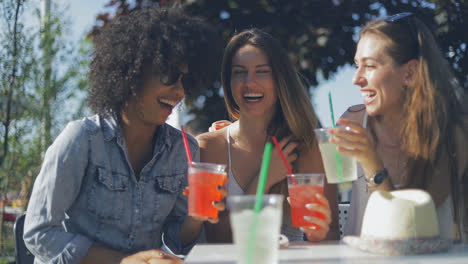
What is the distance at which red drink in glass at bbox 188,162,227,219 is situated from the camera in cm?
217

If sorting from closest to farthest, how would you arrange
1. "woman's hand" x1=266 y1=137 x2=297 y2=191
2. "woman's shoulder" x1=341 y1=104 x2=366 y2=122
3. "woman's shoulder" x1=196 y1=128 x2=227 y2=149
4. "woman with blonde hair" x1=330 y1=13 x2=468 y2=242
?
"woman with blonde hair" x1=330 y1=13 x2=468 y2=242
"woman's shoulder" x1=341 y1=104 x2=366 y2=122
"woman's hand" x1=266 y1=137 x2=297 y2=191
"woman's shoulder" x1=196 y1=128 x2=227 y2=149

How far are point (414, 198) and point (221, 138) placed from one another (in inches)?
68.3

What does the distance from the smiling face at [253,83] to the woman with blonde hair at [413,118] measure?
651 mm

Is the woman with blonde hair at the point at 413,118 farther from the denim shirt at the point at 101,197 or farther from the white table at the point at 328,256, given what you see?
the denim shirt at the point at 101,197

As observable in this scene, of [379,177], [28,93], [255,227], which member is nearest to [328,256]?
[255,227]

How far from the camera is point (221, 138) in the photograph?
11.2 ft

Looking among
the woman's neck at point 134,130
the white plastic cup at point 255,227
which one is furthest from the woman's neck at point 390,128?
the white plastic cup at point 255,227

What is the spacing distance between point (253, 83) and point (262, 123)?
355 millimetres

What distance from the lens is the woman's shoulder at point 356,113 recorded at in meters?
2.91

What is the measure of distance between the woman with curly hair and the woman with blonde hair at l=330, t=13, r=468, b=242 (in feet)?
2.96

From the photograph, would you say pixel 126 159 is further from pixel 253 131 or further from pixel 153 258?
pixel 253 131

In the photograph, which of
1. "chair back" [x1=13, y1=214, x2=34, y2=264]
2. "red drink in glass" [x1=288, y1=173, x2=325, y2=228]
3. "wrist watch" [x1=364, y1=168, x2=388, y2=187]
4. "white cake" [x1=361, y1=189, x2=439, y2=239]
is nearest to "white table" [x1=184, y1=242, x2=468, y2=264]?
"white cake" [x1=361, y1=189, x2=439, y2=239]

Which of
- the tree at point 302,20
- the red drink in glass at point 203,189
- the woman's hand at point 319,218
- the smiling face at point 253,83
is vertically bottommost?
the woman's hand at point 319,218

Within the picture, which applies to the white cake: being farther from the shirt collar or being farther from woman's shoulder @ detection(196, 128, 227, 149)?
woman's shoulder @ detection(196, 128, 227, 149)
